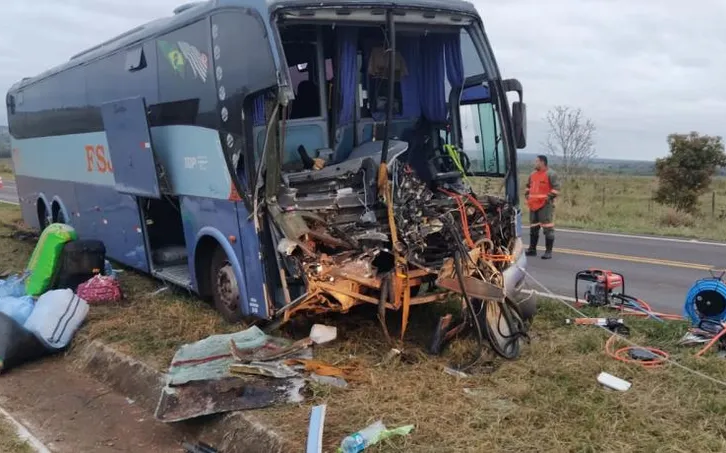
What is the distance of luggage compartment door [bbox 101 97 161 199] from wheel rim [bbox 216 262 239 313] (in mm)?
1400

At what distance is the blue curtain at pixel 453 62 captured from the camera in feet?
24.2

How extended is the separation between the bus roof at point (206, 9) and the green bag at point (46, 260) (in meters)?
2.56

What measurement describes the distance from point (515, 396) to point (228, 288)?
343 centimetres

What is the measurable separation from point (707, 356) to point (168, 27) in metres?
6.34

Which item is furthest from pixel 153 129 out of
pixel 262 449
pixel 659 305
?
pixel 659 305

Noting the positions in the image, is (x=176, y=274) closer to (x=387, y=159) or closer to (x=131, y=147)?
(x=131, y=147)

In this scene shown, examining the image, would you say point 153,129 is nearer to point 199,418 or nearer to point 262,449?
point 199,418

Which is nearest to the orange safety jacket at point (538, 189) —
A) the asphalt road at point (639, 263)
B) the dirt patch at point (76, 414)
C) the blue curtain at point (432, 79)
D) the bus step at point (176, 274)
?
the asphalt road at point (639, 263)

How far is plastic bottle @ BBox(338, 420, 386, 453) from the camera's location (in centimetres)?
421

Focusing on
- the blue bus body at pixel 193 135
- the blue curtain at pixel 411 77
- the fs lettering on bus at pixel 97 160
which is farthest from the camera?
the fs lettering on bus at pixel 97 160

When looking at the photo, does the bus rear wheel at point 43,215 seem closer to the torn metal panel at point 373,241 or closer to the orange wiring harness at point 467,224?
the torn metal panel at point 373,241

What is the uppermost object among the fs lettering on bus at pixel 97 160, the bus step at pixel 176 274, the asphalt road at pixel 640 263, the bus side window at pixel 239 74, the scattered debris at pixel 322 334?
the bus side window at pixel 239 74

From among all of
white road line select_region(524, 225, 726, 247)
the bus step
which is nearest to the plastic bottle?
the bus step

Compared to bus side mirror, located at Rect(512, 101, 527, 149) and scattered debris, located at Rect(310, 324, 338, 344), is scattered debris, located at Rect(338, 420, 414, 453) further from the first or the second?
bus side mirror, located at Rect(512, 101, 527, 149)
